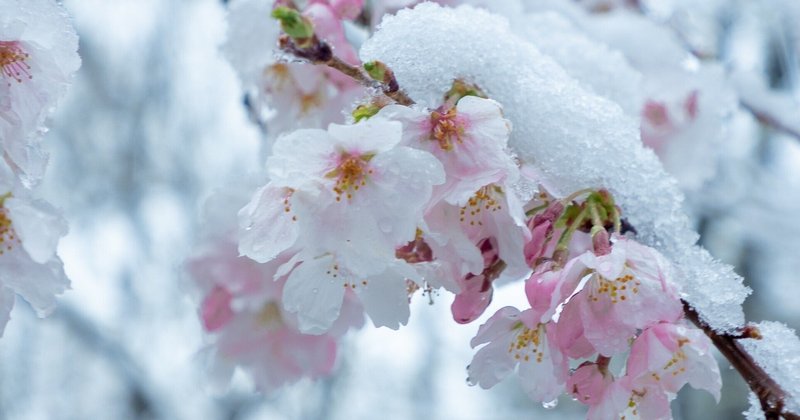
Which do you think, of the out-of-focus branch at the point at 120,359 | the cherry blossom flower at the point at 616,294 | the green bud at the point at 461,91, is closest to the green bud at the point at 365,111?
the green bud at the point at 461,91

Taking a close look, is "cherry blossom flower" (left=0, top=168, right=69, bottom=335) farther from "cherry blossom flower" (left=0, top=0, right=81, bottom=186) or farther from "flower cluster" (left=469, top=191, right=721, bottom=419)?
"flower cluster" (left=469, top=191, right=721, bottom=419)

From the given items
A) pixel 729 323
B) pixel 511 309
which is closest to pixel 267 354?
pixel 511 309

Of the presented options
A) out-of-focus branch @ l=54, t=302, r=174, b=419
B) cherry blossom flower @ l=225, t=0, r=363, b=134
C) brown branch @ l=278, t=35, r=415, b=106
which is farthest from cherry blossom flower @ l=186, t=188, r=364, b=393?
Result: out-of-focus branch @ l=54, t=302, r=174, b=419

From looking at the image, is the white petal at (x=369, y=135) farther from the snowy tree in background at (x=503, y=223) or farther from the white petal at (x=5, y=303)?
the white petal at (x=5, y=303)

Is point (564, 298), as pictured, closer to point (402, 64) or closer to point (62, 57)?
point (402, 64)

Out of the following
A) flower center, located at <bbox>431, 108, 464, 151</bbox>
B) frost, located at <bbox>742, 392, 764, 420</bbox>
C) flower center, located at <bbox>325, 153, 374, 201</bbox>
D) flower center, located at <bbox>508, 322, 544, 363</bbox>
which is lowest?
flower center, located at <bbox>508, 322, 544, 363</bbox>
